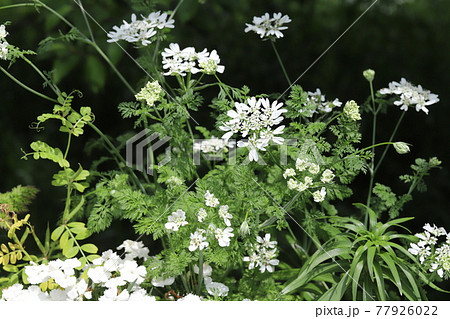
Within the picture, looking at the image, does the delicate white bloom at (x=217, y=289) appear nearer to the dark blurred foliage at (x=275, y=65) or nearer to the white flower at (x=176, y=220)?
the white flower at (x=176, y=220)

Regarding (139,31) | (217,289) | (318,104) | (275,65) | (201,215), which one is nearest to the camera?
(201,215)

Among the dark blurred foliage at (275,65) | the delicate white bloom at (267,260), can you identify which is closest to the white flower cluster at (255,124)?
the delicate white bloom at (267,260)

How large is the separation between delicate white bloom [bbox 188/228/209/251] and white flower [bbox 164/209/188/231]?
1.5 inches

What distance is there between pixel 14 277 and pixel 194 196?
53 centimetres

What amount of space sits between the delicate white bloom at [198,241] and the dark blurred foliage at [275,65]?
2.58 ft

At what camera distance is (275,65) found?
225 cm

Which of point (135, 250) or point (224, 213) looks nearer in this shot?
point (224, 213)

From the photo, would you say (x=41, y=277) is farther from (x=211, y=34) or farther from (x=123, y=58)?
(x=211, y=34)

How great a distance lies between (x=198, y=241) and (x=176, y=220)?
0.24 feet

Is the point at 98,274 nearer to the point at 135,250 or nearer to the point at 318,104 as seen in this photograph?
the point at 135,250

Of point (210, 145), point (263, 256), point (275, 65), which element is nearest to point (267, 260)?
point (263, 256)

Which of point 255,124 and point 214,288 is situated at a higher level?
point 255,124

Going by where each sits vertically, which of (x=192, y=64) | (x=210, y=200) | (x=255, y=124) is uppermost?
(x=192, y=64)

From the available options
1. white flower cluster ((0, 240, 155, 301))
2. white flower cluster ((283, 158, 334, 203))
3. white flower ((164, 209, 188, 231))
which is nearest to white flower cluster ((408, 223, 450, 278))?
white flower cluster ((283, 158, 334, 203))
